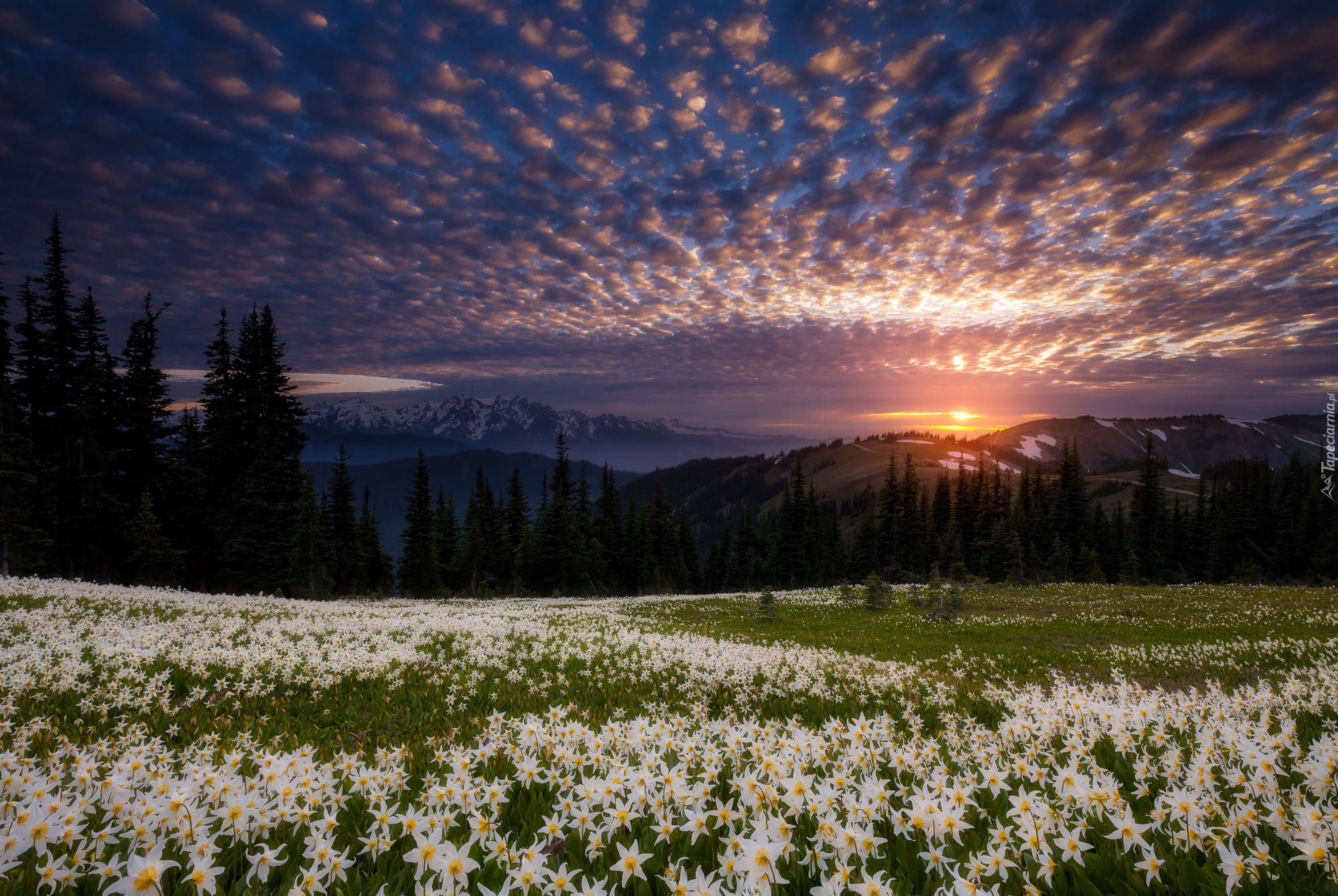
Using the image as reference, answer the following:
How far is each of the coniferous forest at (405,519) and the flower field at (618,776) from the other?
3046cm

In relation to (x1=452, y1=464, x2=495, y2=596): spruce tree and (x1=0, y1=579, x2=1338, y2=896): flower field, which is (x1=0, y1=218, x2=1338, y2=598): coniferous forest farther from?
(x1=0, y1=579, x2=1338, y2=896): flower field

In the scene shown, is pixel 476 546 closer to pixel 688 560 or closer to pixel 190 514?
pixel 190 514

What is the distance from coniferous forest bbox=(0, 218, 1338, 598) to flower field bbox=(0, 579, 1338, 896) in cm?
3046

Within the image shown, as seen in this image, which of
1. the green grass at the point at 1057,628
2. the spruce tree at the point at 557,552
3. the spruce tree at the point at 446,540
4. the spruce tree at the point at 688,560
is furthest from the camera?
the spruce tree at the point at 688,560

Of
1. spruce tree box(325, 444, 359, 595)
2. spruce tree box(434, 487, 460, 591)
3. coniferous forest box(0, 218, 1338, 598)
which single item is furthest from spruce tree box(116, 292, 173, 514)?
spruce tree box(434, 487, 460, 591)

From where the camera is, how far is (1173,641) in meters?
16.2

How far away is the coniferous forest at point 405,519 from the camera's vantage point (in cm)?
3216

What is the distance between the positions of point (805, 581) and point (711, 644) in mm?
65886

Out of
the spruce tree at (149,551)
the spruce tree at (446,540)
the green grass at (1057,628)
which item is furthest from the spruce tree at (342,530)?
the green grass at (1057,628)

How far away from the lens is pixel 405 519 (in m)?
61.4

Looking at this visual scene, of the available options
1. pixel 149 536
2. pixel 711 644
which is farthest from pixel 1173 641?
pixel 149 536

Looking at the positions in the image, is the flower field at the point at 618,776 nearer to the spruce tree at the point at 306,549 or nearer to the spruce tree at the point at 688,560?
the spruce tree at the point at 306,549

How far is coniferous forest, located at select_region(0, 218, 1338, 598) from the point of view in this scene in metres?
32.2

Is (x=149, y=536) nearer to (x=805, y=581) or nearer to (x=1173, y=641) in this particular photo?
(x=1173, y=641)
